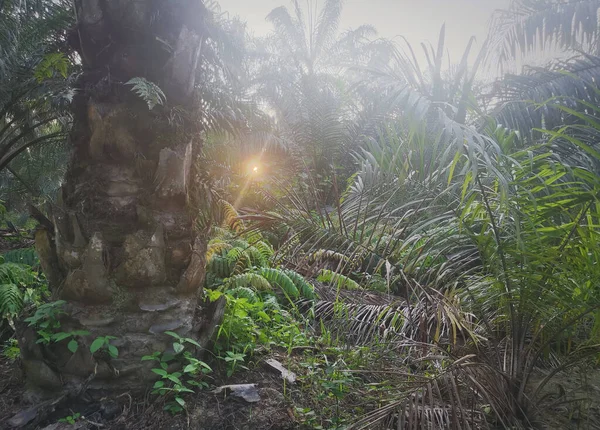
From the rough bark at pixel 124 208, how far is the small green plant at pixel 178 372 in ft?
0.23

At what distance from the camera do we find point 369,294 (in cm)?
392

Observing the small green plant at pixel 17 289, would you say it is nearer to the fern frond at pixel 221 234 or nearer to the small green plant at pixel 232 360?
the small green plant at pixel 232 360

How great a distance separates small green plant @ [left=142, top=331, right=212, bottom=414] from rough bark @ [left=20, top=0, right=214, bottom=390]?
0.23 feet

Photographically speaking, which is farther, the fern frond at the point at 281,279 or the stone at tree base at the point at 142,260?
the fern frond at the point at 281,279

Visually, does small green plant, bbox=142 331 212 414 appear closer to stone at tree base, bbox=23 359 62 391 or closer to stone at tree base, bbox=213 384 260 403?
stone at tree base, bbox=213 384 260 403

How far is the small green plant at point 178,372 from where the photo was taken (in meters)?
2.06

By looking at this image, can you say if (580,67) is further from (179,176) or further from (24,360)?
(24,360)

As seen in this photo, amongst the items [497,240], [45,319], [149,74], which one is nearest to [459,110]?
[497,240]

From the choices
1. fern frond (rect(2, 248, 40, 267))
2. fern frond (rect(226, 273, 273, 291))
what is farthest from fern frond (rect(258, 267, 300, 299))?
fern frond (rect(2, 248, 40, 267))

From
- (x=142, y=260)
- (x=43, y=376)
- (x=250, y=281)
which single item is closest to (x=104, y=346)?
(x=43, y=376)

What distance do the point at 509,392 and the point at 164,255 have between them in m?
2.12

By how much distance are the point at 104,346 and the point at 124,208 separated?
0.78 m

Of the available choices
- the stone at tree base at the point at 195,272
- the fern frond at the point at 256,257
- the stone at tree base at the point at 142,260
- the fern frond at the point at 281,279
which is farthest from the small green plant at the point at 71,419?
the fern frond at the point at 256,257

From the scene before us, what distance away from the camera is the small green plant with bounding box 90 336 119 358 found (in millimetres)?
1979
